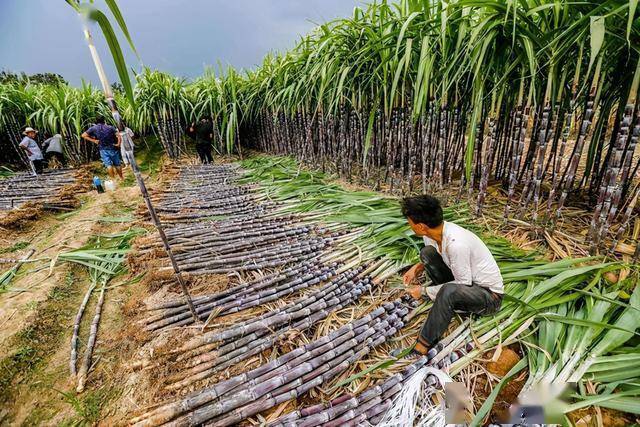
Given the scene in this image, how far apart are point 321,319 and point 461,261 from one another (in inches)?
33.0

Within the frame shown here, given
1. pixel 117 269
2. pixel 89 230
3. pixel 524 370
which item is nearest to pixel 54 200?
pixel 89 230

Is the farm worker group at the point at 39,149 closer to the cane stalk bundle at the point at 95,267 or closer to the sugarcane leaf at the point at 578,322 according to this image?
the cane stalk bundle at the point at 95,267

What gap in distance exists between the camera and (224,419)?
3.86 ft

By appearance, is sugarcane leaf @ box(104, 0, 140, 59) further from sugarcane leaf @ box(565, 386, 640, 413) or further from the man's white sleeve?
sugarcane leaf @ box(565, 386, 640, 413)

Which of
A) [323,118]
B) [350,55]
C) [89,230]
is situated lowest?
[89,230]

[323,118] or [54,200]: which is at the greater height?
[323,118]

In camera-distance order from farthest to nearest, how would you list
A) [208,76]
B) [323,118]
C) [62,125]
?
[208,76] < [62,125] < [323,118]

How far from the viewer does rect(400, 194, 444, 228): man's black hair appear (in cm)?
144

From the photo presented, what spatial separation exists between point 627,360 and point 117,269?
10.1 ft

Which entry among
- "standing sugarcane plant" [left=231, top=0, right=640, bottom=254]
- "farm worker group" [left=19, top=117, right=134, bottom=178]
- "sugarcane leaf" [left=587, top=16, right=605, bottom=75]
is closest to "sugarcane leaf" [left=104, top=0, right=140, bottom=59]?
"standing sugarcane plant" [left=231, top=0, right=640, bottom=254]

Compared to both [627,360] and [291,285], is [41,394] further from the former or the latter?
[627,360]

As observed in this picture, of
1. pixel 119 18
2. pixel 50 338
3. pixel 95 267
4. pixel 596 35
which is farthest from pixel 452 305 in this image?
pixel 95 267

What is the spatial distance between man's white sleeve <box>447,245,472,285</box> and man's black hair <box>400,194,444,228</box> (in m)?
0.16

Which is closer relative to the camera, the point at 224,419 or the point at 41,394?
the point at 224,419
